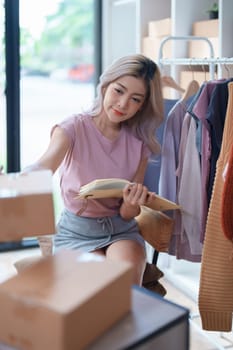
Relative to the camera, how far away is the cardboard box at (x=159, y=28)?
2.96 metres

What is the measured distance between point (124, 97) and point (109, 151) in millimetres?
215

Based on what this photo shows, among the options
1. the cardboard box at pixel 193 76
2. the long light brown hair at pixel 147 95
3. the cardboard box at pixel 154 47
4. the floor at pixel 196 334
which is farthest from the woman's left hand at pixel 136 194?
the cardboard box at pixel 154 47

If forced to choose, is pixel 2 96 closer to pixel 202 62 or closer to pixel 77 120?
pixel 77 120

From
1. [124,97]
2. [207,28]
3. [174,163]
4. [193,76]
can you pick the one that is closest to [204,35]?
[207,28]

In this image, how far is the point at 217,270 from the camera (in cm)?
189

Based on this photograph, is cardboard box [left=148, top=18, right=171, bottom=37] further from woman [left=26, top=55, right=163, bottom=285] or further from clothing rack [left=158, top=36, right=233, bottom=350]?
woman [left=26, top=55, right=163, bottom=285]

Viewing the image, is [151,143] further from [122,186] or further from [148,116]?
[122,186]

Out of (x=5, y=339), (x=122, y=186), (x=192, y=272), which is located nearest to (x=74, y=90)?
(x=192, y=272)

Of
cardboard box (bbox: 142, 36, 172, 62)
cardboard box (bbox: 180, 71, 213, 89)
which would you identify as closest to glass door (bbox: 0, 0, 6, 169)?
cardboard box (bbox: 142, 36, 172, 62)

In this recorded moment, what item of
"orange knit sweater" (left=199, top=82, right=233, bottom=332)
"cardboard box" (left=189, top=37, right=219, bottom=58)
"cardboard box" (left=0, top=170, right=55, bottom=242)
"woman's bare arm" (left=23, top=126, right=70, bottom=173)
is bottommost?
"orange knit sweater" (left=199, top=82, right=233, bottom=332)

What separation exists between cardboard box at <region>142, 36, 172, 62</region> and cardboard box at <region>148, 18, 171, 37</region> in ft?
0.11

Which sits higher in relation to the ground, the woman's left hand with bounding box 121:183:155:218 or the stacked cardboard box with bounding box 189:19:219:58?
the stacked cardboard box with bounding box 189:19:219:58

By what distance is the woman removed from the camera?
6.70 feet

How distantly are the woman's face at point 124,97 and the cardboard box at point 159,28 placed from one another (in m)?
1.01
